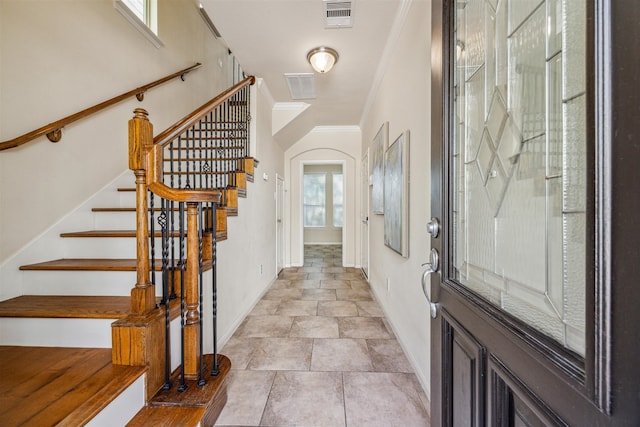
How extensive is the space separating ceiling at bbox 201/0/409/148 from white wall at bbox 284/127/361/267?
1533 mm

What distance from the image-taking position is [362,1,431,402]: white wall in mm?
1695

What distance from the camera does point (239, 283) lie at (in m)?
2.67

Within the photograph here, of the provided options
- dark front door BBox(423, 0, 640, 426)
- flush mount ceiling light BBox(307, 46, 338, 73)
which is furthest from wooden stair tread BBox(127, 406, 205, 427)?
flush mount ceiling light BBox(307, 46, 338, 73)

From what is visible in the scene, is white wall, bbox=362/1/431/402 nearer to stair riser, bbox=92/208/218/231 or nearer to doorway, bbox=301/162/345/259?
stair riser, bbox=92/208/218/231

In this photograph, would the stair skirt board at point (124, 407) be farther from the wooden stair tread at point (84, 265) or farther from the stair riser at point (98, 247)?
the stair riser at point (98, 247)

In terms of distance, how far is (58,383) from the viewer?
1081mm

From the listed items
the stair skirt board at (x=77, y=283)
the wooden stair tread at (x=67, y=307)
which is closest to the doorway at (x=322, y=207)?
the stair skirt board at (x=77, y=283)

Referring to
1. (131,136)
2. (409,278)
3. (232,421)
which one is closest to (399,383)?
(409,278)

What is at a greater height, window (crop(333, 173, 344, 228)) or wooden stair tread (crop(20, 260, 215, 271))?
window (crop(333, 173, 344, 228))

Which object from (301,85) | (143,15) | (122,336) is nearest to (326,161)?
(301,85)

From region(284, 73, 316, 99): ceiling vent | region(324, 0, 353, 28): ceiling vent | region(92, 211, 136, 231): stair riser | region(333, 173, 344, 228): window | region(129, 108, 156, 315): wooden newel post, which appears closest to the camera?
region(129, 108, 156, 315): wooden newel post

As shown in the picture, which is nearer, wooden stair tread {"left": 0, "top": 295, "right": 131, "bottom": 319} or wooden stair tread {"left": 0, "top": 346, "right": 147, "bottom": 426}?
wooden stair tread {"left": 0, "top": 346, "right": 147, "bottom": 426}

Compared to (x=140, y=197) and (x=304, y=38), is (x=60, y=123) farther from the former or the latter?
(x=304, y=38)

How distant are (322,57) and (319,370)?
2765 mm
